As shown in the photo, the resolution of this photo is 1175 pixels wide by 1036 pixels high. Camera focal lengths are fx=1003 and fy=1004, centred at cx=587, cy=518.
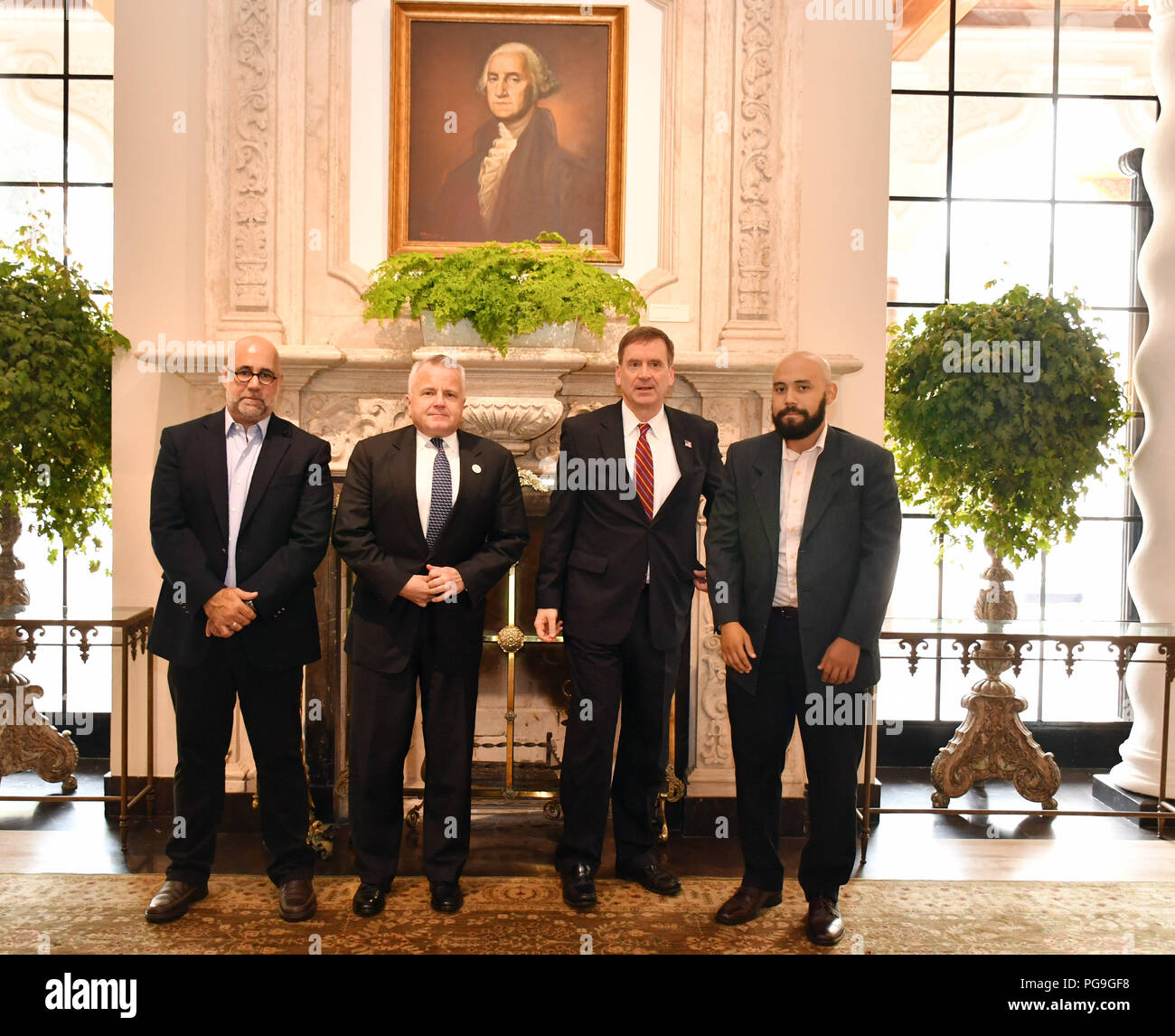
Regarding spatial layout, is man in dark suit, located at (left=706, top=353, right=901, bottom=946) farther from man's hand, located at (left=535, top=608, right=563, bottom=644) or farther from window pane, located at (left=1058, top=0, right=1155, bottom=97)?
window pane, located at (left=1058, top=0, right=1155, bottom=97)

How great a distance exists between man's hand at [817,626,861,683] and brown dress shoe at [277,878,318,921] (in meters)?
1.89

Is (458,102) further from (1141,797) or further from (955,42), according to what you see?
(1141,797)

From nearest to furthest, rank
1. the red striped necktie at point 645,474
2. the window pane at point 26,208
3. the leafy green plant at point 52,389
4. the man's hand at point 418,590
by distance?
the man's hand at point 418,590 → the red striped necktie at point 645,474 → the leafy green plant at point 52,389 → the window pane at point 26,208

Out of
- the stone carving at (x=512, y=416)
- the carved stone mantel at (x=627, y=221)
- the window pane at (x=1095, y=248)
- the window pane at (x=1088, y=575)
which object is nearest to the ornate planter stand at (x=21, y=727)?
the carved stone mantel at (x=627, y=221)

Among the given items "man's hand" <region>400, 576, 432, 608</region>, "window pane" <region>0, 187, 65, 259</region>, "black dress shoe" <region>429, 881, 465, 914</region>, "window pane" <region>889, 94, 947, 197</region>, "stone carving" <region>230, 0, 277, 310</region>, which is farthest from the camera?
"window pane" <region>889, 94, 947, 197</region>

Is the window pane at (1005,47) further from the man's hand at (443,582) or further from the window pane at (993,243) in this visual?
the man's hand at (443,582)

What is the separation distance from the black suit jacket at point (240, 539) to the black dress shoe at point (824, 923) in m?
1.91

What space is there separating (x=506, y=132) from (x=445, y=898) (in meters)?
3.29

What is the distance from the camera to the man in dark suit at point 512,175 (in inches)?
181

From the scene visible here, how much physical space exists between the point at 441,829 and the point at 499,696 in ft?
4.17

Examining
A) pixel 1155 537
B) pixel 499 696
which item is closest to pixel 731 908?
pixel 499 696

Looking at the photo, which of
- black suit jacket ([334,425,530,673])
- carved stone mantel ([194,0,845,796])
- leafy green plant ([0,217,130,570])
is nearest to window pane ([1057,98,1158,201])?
carved stone mantel ([194,0,845,796])

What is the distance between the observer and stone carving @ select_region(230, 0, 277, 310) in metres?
4.49

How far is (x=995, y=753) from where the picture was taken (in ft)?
15.7
